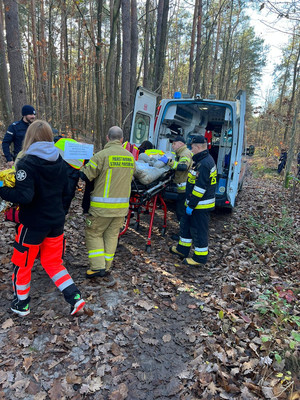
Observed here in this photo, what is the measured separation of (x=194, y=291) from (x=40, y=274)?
7.00 feet

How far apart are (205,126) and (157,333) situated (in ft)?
22.2

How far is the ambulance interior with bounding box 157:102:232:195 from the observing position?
20.4ft

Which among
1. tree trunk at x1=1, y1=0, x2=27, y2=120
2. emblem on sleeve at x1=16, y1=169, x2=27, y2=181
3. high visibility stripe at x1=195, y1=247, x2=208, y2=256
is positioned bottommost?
high visibility stripe at x1=195, y1=247, x2=208, y2=256

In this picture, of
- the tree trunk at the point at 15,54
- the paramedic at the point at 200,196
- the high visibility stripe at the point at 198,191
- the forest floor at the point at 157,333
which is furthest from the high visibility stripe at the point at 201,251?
the tree trunk at the point at 15,54

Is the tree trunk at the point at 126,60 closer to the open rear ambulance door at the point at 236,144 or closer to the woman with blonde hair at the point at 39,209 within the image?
the open rear ambulance door at the point at 236,144

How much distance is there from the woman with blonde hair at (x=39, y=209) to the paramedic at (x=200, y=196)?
2135 millimetres

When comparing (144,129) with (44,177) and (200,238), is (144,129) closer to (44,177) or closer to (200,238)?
(200,238)

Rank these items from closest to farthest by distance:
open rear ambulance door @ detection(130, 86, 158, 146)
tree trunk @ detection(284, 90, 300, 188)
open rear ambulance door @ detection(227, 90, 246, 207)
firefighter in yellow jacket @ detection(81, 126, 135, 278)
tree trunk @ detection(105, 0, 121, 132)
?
firefighter in yellow jacket @ detection(81, 126, 135, 278), open rear ambulance door @ detection(227, 90, 246, 207), open rear ambulance door @ detection(130, 86, 158, 146), tree trunk @ detection(105, 0, 121, 132), tree trunk @ detection(284, 90, 300, 188)

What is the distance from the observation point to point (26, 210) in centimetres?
261

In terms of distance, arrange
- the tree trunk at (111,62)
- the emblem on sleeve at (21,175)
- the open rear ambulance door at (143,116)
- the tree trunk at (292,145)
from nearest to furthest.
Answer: the emblem on sleeve at (21,175)
the open rear ambulance door at (143,116)
the tree trunk at (111,62)
the tree trunk at (292,145)

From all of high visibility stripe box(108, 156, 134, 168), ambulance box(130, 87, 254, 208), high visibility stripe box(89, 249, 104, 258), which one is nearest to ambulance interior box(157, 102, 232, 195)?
ambulance box(130, 87, 254, 208)

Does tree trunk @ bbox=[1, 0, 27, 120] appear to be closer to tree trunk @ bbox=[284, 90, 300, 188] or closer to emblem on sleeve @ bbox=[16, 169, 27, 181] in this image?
emblem on sleeve @ bbox=[16, 169, 27, 181]

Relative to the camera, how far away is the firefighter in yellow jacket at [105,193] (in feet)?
11.6

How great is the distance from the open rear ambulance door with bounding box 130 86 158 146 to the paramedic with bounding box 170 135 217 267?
232 cm
